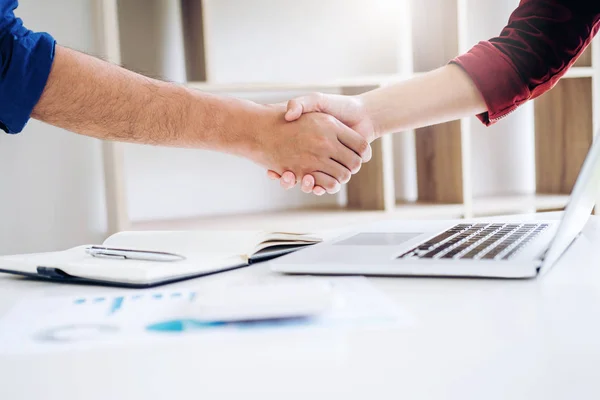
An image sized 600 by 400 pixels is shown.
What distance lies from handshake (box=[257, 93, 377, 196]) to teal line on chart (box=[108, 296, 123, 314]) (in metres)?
0.86

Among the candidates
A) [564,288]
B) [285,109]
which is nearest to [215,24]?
[285,109]

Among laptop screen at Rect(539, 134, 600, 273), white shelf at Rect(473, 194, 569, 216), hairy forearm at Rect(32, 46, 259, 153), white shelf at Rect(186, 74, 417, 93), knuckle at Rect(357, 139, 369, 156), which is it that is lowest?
white shelf at Rect(473, 194, 569, 216)

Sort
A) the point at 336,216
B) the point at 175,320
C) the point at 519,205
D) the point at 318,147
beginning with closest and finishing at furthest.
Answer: the point at 175,320 < the point at 318,147 < the point at 336,216 < the point at 519,205

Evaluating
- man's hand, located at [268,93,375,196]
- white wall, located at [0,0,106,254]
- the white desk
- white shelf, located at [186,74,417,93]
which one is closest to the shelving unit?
white shelf, located at [186,74,417,93]

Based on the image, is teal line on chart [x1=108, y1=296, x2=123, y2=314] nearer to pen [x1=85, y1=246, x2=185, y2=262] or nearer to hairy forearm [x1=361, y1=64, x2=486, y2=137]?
pen [x1=85, y1=246, x2=185, y2=262]

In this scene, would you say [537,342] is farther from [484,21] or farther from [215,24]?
[484,21]

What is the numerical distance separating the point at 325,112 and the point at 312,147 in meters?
0.09

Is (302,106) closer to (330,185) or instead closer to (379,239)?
(330,185)

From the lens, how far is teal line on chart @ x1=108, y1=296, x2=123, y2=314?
1.94 ft

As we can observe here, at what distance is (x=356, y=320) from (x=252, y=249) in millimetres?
353

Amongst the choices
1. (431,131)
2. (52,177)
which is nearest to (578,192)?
(52,177)

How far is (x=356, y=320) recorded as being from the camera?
20.7 inches

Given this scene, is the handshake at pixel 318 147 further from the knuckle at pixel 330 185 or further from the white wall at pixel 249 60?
the white wall at pixel 249 60

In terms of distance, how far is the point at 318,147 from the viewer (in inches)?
58.3
